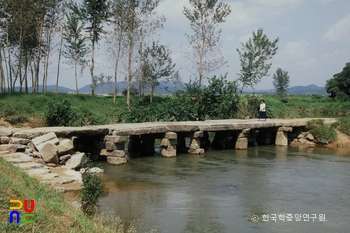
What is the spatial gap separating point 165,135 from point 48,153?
5663 mm

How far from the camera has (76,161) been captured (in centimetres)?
1238

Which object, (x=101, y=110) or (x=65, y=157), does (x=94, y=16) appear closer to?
(x=101, y=110)

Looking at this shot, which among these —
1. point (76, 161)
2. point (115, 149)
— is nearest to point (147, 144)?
point (115, 149)

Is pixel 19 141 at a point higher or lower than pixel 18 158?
higher

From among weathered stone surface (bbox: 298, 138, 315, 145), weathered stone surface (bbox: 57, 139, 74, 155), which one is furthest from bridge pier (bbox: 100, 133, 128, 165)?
weathered stone surface (bbox: 298, 138, 315, 145)

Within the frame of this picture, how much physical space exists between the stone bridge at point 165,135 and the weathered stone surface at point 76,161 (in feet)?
5.63

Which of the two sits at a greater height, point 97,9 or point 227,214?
point 97,9

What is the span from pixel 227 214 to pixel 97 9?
26.8m

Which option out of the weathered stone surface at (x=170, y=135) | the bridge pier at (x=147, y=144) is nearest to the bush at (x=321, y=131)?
the weathered stone surface at (x=170, y=135)

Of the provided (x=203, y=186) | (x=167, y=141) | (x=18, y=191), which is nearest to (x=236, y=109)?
(x=167, y=141)

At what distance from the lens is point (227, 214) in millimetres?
8984

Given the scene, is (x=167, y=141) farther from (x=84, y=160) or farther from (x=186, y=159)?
(x=84, y=160)

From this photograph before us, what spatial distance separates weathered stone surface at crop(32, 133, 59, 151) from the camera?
12.5 m

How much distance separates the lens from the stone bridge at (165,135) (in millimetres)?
14609
